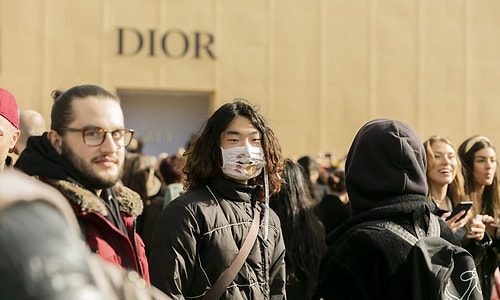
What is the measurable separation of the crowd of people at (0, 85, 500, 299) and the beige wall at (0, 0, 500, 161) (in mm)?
12378

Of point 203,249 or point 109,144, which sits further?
point 203,249

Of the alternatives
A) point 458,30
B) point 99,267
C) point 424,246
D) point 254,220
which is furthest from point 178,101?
point 99,267

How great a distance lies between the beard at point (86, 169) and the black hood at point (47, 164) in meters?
0.01

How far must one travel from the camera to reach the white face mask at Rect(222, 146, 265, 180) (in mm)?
3918

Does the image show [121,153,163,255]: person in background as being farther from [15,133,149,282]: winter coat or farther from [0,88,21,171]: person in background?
[15,133,149,282]: winter coat

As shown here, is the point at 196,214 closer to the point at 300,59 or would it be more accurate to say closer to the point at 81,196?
the point at 81,196

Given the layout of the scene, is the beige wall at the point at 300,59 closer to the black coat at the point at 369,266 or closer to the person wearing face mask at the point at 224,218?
the person wearing face mask at the point at 224,218

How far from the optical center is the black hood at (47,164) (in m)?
2.71

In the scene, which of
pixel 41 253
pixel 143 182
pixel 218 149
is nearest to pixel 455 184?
pixel 218 149

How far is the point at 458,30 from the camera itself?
18.7 metres

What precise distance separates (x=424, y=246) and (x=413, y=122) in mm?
15951

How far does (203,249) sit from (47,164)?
112 cm

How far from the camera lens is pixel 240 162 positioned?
394 cm

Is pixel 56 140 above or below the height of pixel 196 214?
above
